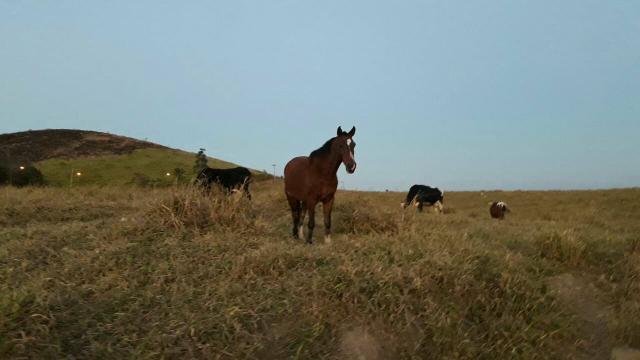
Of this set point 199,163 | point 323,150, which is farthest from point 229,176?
point 199,163

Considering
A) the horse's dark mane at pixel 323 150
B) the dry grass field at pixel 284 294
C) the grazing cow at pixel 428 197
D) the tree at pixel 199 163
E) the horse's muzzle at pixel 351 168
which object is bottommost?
the dry grass field at pixel 284 294

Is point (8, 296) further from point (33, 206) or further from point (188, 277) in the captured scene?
point (33, 206)

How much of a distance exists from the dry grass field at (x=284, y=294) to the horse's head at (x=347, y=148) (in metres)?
1.28

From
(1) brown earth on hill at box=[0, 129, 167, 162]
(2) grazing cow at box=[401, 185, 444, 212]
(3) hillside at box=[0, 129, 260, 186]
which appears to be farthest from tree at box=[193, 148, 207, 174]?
(2) grazing cow at box=[401, 185, 444, 212]

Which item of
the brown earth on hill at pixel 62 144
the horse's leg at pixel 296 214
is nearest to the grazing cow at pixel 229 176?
the horse's leg at pixel 296 214

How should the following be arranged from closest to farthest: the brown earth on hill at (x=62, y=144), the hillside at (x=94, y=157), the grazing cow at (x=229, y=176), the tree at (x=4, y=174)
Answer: the grazing cow at (x=229, y=176) → the tree at (x=4, y=174) → the hillside at (x=94, y=157) → the brown earth on hill at (x=62, y=144)

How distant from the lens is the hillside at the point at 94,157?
35125mm

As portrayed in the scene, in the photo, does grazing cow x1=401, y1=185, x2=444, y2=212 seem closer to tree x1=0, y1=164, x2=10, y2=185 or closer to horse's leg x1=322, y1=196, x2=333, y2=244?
horse's leg x1=322, y1=196, x2=333, y2=244

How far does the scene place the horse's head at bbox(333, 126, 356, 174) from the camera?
27.0ft

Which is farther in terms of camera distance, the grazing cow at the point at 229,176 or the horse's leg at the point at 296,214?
the grazing cow at the point at 229,176

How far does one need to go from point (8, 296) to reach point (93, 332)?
107 centimetres

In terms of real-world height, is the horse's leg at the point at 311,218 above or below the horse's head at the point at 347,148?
below

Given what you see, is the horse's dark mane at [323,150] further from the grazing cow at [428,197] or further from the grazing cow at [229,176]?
the grazing cow at [428,197]

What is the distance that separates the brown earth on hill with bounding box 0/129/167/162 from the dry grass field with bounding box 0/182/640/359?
35670 mm
